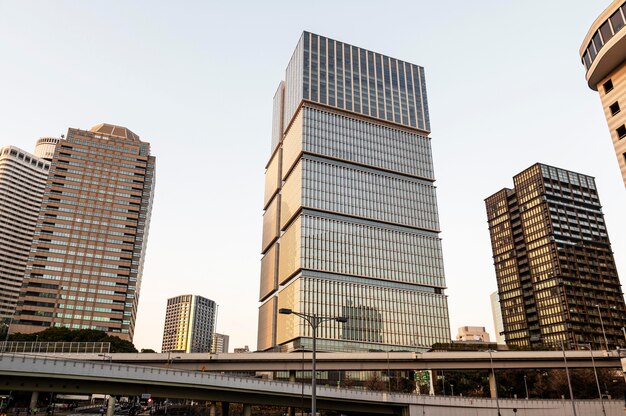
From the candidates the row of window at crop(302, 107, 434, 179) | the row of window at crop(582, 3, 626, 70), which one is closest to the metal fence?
the row of window at crop(582, 3, 626, 70)

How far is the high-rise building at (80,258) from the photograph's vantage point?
176 metres

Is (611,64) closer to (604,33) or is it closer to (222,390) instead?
(604,33)

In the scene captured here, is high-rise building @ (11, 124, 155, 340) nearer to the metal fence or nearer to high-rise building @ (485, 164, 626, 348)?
the metal fence

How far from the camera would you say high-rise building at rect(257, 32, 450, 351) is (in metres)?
148

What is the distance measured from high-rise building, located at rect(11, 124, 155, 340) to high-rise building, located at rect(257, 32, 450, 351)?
5619 centimetres

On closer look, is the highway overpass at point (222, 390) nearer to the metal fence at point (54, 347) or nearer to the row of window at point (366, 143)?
the metal fence at point (54, 347)

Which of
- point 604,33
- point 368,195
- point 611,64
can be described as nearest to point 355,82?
point 368,195

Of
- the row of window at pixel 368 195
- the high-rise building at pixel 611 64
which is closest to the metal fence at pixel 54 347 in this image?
the high-rise building at pixel 611 64

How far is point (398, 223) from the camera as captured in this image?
Answer: 167 m

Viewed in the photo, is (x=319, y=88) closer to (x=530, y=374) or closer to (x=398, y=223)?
(x=398, y=223)

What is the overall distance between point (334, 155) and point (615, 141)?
120 metres

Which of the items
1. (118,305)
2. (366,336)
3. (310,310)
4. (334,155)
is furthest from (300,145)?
(118,305)

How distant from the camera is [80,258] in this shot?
186000 millimetres

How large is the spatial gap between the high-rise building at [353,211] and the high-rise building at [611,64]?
103 meters
